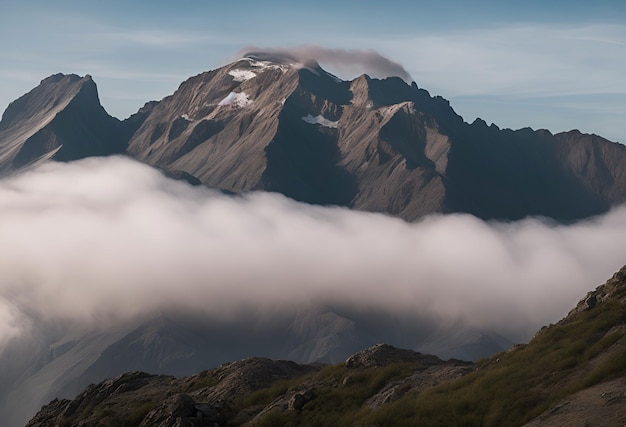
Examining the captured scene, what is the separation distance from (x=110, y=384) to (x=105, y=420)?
47.1 ft

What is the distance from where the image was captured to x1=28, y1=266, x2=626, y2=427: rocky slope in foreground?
141 ft

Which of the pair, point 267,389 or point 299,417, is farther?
point 267,389

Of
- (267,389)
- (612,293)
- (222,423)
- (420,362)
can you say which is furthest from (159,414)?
(612,293)

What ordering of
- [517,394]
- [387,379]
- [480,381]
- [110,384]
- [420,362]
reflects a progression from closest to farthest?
[517,394], [480,381], [387,379], [420,362], [110,384]

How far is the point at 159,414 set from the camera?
5350cm

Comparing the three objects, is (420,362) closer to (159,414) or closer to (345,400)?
(345,400)

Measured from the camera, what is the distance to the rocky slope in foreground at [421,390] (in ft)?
141

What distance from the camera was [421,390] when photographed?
51406 millimetres

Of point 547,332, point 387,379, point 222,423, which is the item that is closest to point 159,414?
point 222,423

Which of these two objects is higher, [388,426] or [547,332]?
[547,332]

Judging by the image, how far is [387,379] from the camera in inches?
2191

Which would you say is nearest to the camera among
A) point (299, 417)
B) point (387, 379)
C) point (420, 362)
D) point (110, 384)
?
point (299, 417)

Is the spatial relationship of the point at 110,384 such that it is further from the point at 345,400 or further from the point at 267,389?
the point at 345,400

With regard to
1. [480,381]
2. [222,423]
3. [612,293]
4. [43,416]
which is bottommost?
[43,416]
